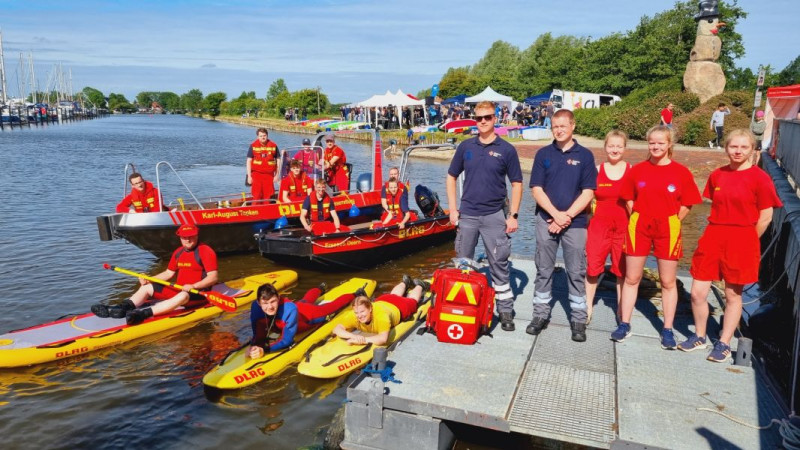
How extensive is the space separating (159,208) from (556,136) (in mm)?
9112

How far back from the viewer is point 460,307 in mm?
5680

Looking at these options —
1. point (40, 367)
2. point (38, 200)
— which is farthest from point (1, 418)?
point (38, 200)

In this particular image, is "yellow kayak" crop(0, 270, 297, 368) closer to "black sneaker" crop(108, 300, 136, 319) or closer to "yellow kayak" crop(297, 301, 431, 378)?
"black sneaker" crop(108, 300, 136, 319)

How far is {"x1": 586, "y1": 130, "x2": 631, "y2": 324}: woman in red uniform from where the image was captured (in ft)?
19.2

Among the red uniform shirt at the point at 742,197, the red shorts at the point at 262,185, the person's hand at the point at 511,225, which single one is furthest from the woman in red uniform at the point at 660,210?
the red shorts at the point at 262,185

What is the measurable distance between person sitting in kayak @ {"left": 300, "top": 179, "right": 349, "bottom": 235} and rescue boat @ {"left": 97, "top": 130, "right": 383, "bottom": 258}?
126 centimetres

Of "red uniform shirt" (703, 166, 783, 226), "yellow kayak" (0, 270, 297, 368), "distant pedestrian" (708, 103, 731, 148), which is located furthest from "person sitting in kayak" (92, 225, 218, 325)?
"distant pedestrian" (708, 103, 731, 148)

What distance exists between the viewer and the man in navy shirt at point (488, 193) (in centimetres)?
575

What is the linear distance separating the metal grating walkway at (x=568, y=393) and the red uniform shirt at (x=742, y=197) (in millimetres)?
1672

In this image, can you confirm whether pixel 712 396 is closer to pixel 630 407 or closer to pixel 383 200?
pixel 630 407

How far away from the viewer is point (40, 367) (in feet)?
24.2

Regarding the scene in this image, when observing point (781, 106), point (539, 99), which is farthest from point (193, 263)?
point (539, 99)

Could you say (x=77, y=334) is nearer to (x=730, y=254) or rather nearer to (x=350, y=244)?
(x=350, y=244)

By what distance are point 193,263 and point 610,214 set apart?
5788 millimetres
